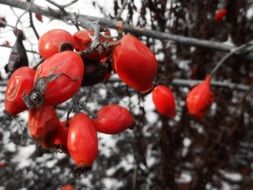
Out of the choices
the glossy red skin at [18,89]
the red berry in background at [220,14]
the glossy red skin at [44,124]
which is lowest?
the red berry in background at [220,14]

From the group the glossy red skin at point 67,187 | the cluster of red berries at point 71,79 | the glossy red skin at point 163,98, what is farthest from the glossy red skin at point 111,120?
the glossy red skin at point 67,187

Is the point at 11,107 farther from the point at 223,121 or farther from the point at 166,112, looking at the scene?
the point at 223,121

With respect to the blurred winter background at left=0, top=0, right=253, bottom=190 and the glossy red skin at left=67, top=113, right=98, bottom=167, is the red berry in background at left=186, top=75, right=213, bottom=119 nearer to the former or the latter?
the blurred winter background at left=0, top=0, right=253, bottom=190

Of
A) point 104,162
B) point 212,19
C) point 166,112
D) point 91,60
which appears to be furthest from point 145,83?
point 104,162

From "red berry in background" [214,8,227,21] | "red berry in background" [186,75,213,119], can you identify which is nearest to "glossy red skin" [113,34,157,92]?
"red berry in background" [186,75,213,119]

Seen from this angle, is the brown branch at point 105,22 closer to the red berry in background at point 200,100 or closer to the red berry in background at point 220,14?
the red berry in background at point 200,100

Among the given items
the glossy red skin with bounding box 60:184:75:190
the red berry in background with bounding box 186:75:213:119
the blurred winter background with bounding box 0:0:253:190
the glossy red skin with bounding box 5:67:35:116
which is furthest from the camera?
the glossy red skin with bounding box 60:184:75:190
